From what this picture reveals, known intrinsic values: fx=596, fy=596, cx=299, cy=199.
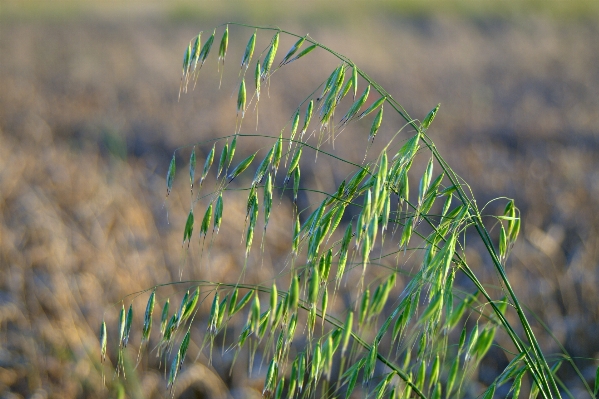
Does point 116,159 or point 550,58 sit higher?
point 550,58

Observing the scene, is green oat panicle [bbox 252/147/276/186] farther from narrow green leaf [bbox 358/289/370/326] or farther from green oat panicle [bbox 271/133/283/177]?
narrow green leaf [bbox 358/289/370/326]

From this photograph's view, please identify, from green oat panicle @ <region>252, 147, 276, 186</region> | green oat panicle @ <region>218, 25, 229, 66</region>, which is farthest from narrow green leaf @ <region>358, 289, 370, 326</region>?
green oat panicle @ <region>218, 25, 229, 66</region>

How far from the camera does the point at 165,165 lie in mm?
4789

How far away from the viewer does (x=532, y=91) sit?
7.14m

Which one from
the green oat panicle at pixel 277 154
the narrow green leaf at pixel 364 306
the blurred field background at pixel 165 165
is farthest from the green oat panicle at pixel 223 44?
the narrow green leaf at pixel 364 306

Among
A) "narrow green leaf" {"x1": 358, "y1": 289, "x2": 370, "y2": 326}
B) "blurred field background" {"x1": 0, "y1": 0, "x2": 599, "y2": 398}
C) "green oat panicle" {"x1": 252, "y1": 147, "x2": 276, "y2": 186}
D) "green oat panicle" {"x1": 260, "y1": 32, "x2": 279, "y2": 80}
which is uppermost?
"green oat panicle" {"x1": 260, "y1": 32, "x2": 279, "y2": 80}

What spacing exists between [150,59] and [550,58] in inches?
235

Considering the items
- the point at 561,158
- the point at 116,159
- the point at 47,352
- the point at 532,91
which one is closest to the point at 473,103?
the point at 532,91

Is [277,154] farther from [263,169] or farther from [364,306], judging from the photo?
[364,306]

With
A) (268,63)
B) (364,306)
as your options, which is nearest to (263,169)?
(268,63)

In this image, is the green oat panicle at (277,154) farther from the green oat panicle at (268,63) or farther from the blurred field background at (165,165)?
the blurred field background at (165,165)

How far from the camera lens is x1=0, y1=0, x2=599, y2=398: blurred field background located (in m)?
2.28

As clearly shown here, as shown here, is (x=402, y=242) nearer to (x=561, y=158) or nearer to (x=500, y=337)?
(x=500, y=337)

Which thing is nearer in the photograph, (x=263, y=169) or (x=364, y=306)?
A: (x=364, y=306)
